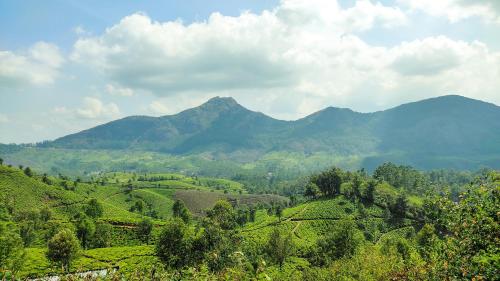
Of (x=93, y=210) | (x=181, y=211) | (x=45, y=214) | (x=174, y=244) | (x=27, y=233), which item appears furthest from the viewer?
(x=181, y=211)

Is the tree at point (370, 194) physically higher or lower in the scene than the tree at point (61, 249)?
lower

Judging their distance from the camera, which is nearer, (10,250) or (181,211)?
(10,250)

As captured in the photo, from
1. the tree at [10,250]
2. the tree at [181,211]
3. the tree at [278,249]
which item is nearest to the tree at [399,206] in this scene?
the tree at [278,249]

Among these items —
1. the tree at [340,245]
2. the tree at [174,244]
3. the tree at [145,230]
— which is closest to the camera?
the tree at [174,244]

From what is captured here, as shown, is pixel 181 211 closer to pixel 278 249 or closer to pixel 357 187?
pixel 278 249

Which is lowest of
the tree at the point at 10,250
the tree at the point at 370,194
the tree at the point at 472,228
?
the tree at the point at 370,194

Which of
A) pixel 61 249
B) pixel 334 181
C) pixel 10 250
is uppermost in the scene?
pixel 10 250

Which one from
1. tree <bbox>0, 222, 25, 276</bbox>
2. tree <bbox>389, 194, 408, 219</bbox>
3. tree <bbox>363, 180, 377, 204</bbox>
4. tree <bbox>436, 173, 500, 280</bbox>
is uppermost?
tree <bbox>436, 173, 500, 280</bbox>

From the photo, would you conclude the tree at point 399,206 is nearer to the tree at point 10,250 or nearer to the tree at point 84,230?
the tree at point 84,230

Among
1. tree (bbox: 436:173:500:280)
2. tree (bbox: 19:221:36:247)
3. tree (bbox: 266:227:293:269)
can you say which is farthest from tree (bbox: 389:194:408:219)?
tree (bbox: 436:173:500:280)

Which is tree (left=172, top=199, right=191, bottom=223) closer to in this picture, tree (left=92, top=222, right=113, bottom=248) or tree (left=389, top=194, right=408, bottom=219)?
tree (left=92, top=222, right=113, bottom=248)

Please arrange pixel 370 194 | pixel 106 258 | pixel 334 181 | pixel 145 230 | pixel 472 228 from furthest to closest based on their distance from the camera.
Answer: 1. pixel 334 181
2. pixel 370 194
3. pixel 145 230
4. pixel 106 258
5. pixel 472 228

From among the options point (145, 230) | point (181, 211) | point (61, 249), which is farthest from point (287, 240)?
point (181, 211)

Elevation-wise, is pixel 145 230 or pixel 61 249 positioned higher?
pixel 61 249
